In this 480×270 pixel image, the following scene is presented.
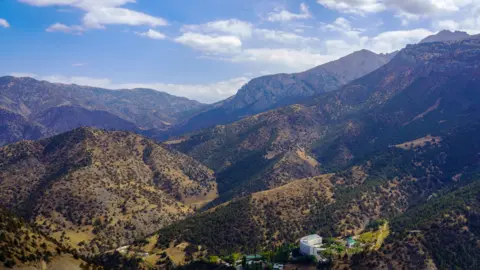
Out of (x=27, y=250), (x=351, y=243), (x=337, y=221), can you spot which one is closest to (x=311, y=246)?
(x=351, y=243)

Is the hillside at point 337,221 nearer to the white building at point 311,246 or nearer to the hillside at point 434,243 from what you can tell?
the hillside at point 434,243

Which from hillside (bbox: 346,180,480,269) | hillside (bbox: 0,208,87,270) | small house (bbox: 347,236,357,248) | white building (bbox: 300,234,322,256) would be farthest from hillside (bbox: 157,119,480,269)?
hillside (bbox: 0,208,87,270)

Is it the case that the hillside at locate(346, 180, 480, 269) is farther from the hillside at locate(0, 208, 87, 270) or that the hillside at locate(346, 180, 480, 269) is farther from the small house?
the hillside at locate(0, 208, 87, 270)

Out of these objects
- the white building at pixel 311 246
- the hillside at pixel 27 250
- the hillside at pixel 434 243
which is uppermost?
the hillside at pixel 27 250

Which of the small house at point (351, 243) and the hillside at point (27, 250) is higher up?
the hillside at point (27, 250)

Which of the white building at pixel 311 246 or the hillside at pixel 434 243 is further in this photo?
the white building at pixel 311 246

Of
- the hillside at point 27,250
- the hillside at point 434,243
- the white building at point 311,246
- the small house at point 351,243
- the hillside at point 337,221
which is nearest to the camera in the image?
the hillside at point 27,250

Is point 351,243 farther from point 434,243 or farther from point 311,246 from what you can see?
point 434,243

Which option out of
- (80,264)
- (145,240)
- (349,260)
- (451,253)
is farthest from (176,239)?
(451,253)

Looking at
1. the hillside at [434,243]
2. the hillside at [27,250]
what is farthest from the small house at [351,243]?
the hillside at [27,250]

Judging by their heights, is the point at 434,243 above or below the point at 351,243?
above
